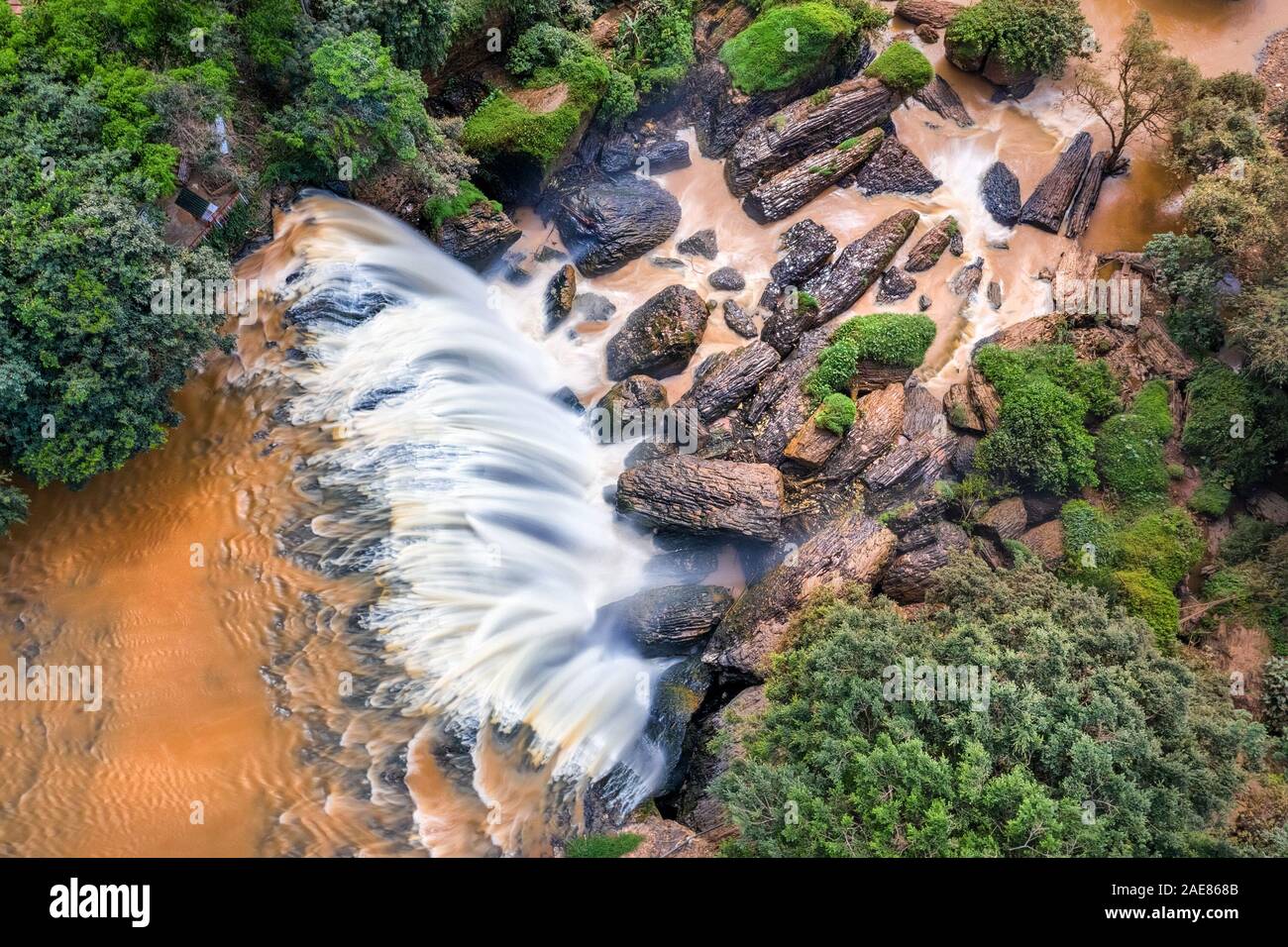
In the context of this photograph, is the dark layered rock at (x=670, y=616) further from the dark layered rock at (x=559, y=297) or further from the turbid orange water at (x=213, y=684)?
the dark layered rock at (x=559, y=297)

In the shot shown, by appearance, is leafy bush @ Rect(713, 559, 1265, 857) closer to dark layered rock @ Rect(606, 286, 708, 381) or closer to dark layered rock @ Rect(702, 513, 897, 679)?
dark layered rock @ Rect(702, 513, 897, 679)

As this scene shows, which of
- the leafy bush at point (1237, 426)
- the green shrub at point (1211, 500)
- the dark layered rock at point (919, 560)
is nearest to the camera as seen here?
the leafy bush at point (1237, 426)

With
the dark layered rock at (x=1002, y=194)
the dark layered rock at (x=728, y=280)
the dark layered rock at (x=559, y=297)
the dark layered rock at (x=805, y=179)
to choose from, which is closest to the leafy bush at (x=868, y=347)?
the dark layered rock at (x=728, y=280)

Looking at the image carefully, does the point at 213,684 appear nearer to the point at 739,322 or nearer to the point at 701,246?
the point at 739,322

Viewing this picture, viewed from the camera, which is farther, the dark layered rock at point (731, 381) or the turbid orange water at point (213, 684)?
Answer: the dark layered rock at point (731, 381)

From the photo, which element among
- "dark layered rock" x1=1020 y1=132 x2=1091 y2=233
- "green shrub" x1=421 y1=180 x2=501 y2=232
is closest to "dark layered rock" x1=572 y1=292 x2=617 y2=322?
"green shrub" x1=421 y1=180 x2=501 y2=232

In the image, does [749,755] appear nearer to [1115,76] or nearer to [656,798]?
[656,798]

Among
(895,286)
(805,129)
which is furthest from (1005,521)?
(805,129)

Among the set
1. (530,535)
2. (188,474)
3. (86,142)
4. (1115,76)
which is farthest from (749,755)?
(1115,76)
